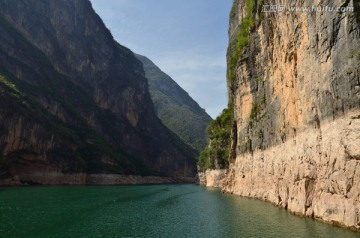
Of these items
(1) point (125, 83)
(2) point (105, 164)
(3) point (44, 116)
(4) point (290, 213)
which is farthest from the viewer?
(1) point (125, 83)

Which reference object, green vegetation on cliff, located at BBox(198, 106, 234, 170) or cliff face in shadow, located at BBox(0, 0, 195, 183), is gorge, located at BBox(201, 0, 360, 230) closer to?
green vegetation on cliff, located at BBox(198, 106, 234, 170)

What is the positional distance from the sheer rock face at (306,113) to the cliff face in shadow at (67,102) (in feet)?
218

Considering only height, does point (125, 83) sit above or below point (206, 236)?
above

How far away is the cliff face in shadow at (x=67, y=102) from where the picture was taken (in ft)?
313

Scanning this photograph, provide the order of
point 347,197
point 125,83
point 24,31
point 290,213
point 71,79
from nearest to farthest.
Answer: point 347,197 < point 290,213 < point 24,31 < point 71,79 < point 125,83

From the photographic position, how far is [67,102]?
13862 centimetres

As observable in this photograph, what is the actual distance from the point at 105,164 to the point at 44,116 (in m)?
28.9

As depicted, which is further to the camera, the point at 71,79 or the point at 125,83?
the point at 125,83

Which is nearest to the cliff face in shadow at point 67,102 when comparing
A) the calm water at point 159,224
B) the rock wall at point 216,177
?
the rock wall at point 216,177

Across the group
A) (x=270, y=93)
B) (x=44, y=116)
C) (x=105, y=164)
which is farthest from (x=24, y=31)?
(x=270, y=93)

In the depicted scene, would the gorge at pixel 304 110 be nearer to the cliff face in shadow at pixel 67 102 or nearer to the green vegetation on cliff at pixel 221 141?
the green vegetation on cliff at pixel 221 141

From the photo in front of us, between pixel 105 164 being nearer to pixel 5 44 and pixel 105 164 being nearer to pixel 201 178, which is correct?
pixel 201 178

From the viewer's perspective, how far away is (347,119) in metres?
22.3

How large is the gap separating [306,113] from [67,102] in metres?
122
